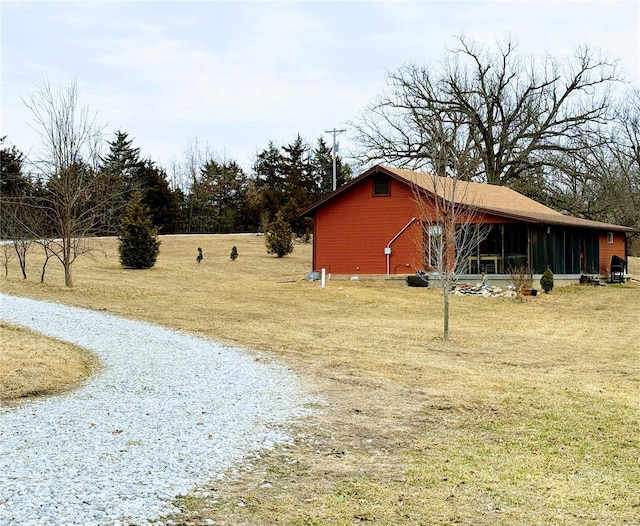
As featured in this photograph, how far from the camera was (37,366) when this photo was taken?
30.2 ft

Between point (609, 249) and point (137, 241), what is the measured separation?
2038 centimetres

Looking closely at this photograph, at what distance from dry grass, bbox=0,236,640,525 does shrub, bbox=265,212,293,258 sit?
1614 cm

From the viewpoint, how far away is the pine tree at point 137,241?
29531 millimetres

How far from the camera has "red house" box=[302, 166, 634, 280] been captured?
24156mm

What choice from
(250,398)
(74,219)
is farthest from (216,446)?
(74,219)

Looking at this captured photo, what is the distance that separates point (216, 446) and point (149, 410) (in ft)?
5.19

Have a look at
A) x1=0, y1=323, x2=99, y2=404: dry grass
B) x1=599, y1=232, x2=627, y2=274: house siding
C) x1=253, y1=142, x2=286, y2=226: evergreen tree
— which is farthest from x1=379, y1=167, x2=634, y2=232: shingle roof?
x1=253, y1=142, x2=286, y2=226: evergreen tree

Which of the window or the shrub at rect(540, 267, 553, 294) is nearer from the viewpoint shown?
the shrub at rect(540, 267, 553, 294)

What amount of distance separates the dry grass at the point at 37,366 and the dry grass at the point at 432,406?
10.1 ft

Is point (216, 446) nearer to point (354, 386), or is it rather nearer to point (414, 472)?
point (414, 472)

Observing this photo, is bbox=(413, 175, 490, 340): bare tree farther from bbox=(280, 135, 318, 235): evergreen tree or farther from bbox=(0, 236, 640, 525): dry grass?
bbox=(280, 135, 318, 235): evergreen tree

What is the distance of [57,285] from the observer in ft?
71.4

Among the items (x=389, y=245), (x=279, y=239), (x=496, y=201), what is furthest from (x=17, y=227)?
(x=496, y=201)

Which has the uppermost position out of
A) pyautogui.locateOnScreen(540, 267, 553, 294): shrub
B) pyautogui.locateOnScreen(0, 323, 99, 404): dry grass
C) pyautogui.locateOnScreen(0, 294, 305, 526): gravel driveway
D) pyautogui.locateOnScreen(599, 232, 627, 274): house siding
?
pyautogui.locateOnScreen(599, 232, 627, 274): house siding
